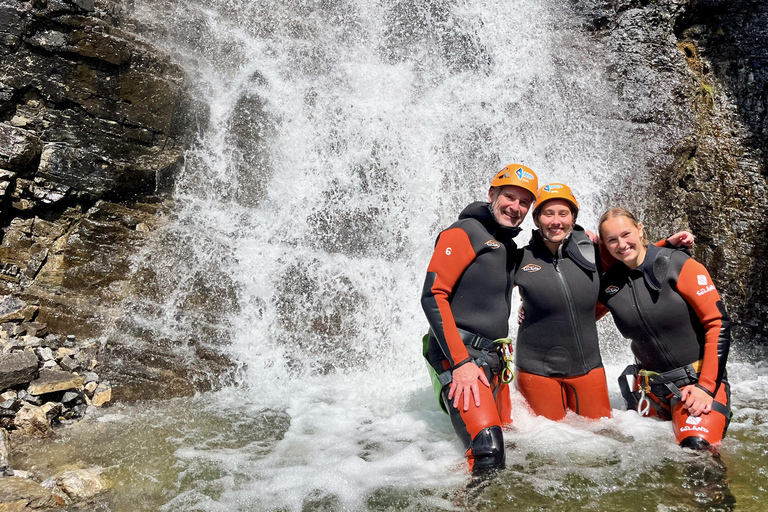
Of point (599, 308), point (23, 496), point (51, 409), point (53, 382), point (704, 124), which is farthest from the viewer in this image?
point (704, 124)

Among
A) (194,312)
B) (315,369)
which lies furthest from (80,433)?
(315,369)

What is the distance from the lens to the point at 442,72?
893 centimetres

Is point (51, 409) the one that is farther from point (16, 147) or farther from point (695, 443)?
point (695, 443)

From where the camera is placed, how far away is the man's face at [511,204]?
3.57 meters

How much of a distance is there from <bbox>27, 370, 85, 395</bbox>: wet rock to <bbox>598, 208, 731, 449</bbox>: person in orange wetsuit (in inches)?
177

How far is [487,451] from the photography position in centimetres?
322

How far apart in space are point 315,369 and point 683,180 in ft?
20.3

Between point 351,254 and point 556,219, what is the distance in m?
3.26

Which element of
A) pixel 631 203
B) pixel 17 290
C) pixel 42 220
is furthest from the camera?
pixel 631 203

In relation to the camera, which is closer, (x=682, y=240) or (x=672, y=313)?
(x=672, y=313)

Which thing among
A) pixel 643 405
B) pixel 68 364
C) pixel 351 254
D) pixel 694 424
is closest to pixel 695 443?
pixel 694 424

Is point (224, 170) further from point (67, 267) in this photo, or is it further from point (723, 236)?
point (723, 236)

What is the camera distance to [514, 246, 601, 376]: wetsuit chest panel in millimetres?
3682

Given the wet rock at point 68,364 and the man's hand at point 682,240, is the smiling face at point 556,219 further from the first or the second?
the wet rock at point 68,364
